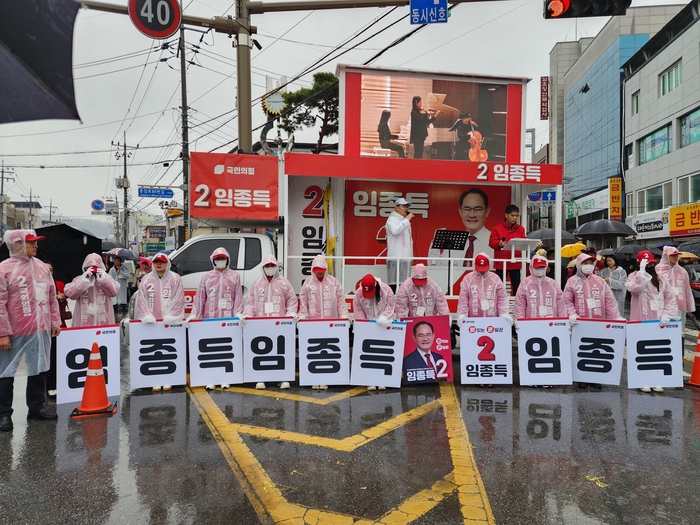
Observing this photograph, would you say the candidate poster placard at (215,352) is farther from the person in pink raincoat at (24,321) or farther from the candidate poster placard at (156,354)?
the person in pink raincoat at (24,321)

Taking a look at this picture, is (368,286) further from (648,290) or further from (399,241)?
(648,290)

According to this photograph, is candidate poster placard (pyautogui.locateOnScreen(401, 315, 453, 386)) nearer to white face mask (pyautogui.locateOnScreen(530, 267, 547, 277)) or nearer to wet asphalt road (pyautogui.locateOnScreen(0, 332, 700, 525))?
wet asphalt road (pyautogui.locateOnScreen(0, 332, 700, 525))

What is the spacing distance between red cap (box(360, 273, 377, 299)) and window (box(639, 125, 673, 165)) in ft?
101

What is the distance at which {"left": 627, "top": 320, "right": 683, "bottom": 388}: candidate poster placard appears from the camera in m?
6.04

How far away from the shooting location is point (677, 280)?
746 cm

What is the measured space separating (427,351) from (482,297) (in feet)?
3.71

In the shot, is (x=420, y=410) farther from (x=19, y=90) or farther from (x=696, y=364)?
(x=19, y=90)

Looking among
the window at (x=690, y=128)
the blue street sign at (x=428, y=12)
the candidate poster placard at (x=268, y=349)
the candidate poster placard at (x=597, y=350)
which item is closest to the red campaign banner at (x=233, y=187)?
the candidate poster placard at (x=268, y=349)

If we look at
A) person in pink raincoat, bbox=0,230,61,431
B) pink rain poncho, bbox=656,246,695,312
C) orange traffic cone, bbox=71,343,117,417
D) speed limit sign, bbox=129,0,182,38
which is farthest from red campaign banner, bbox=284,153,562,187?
orange traffic cone, bbox=71,343,117,417

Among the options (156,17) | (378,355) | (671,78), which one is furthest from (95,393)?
(671,78)

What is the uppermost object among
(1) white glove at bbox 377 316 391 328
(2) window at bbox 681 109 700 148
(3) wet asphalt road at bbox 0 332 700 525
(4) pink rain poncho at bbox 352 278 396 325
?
(2) window at bbox 681 109 700 148

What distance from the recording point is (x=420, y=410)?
17.2 ft

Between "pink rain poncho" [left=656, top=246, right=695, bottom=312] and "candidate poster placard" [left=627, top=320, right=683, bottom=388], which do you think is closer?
"candidate poster placard" [left=627, top=320, right=683, bottom=388]

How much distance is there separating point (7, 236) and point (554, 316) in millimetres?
6551
